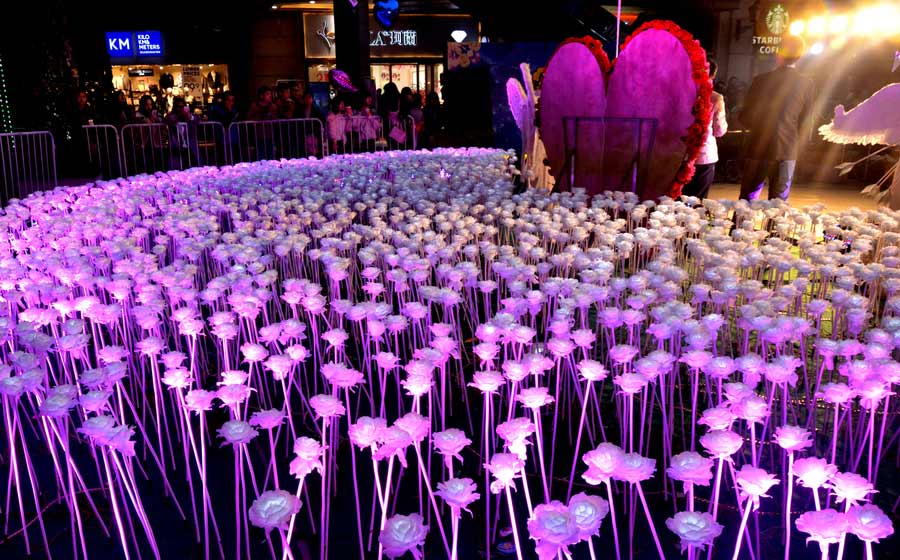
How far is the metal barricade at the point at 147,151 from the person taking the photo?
408 inches

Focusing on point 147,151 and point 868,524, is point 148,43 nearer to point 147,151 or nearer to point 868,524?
point 147,151

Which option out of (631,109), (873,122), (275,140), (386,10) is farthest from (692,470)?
(386,10)

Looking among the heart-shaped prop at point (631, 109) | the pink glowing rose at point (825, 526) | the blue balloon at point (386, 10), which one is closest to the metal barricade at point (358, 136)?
the heart-shaped prop at point (631, 109)

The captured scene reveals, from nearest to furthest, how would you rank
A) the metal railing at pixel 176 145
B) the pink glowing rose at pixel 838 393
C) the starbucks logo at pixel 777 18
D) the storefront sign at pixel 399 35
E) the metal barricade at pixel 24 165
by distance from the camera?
the pink glowing rose at pixel 838 393
the metal barricade at pixel 24 165
the metal railing at pixel 176 145
the starbucks logo at pixel 777 18
the storefront sign at pixel 399 35

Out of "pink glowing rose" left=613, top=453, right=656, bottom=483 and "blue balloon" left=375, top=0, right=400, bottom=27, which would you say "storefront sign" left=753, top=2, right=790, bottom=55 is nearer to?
"blue balloon" left=375, top=0, right=400, bottom=27

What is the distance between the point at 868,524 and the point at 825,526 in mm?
91

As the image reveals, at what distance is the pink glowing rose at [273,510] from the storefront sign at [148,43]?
2288 cm

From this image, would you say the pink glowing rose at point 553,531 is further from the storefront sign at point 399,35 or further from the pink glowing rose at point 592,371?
the storefront sign at point 399,35

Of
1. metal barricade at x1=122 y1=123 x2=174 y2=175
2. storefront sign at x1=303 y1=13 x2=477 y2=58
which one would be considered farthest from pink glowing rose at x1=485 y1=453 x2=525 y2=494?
storefront sign at x1=303 y1=13 x2=477 y2=58

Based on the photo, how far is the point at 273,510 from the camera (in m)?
1.58

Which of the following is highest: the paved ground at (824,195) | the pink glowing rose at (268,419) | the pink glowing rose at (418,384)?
the pink glowing rose at (418,384)

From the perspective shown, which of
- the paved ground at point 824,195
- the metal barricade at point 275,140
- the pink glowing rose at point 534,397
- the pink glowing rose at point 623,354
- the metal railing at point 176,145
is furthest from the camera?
the metal barricade at point 275,140

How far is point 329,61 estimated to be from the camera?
897 inches

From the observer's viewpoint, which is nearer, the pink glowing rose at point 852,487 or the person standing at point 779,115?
the pink glowing rose at point 852,487
